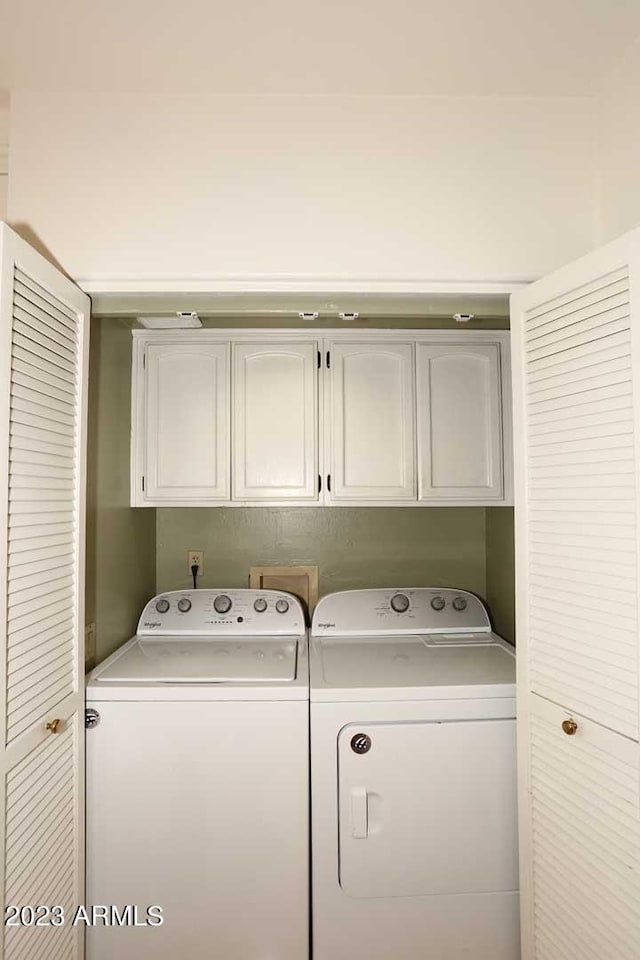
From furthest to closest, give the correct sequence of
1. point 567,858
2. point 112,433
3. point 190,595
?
point 190,595 → point 112,433 → point 567,858

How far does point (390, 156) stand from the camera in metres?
1.52

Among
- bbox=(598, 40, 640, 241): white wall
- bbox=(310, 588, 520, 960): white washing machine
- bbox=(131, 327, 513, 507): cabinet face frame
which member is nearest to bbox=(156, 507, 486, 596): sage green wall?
bbox=(131, 327, 513, 507): cabinet face frame

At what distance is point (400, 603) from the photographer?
2352 millimetres

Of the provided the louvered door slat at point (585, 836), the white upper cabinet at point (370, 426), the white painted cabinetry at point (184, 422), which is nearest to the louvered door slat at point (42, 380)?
the white painted cabinetry at point (184, 422)

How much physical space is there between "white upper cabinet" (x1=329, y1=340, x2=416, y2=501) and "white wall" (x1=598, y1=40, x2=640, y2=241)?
0.94m

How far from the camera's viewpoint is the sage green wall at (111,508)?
6.14ft

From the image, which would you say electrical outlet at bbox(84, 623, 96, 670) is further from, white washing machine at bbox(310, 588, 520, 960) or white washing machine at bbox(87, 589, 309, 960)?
white washing machine at bbox(310, 588, 520, 960)

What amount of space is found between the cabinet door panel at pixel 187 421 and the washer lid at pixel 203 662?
1.98ft

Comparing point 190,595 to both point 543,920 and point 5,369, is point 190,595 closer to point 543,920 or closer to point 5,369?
point 5,369

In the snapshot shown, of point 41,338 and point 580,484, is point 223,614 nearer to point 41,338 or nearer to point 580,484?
point 41,338

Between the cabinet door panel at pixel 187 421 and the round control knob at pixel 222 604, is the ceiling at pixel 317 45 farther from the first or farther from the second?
the round control knob at pixel 222 604

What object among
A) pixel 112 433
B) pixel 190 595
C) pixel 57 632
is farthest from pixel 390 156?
pixel 190 595

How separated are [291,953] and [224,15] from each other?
253 cm

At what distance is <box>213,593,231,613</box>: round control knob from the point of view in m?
2.32
